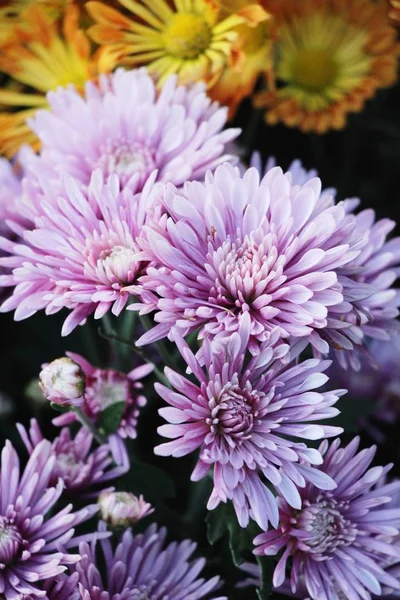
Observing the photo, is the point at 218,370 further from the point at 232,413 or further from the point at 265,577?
the point at 265,577

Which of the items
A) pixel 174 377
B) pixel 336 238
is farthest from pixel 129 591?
pixel 336 238

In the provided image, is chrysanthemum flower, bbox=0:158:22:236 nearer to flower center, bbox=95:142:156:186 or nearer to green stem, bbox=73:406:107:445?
flower center, bbox=95:142:156:186

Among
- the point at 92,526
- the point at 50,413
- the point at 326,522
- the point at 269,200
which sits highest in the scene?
the point at 269,200

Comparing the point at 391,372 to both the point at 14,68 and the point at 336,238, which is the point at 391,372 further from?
the point at 14,68

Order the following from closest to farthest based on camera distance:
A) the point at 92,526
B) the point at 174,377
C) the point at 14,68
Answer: the point at 174,377 → the point at 92,526 → the point at 14,68

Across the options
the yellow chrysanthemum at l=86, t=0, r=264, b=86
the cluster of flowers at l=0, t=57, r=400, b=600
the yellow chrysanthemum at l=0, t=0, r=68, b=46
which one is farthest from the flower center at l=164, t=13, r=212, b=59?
the cluster of flowers at l=0, t=57, r=400, b=600

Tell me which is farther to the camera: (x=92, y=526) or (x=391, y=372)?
(x=391, y=372)
